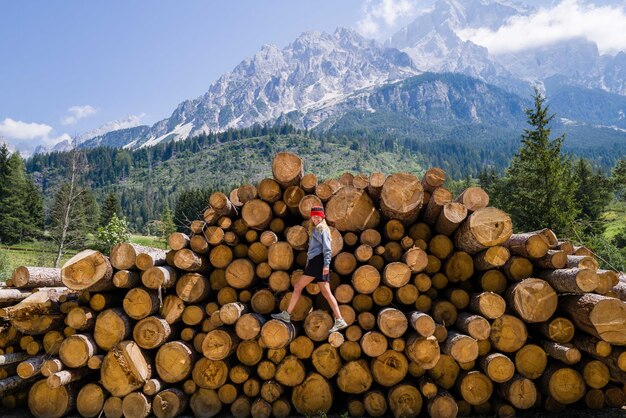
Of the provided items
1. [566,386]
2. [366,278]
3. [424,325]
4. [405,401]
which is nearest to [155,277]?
[366,278]

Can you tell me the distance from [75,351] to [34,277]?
1898 mm

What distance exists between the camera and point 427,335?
17.0 feet

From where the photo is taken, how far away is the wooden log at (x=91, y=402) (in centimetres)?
571

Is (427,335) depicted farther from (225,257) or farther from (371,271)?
(225,257)

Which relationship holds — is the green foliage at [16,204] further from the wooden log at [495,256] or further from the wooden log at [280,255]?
the wooden log at [495,256]

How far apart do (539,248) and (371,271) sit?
8.21ft

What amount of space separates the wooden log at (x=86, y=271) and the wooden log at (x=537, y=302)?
230 inches

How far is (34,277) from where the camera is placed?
6.71 m

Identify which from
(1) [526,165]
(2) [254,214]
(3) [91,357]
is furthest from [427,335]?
(1) [526,165]

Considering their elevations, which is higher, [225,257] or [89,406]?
[225,257]

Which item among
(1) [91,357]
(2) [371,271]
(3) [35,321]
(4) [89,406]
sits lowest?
(4) [89,406]

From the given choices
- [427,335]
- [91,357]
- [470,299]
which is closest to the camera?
[427,335]

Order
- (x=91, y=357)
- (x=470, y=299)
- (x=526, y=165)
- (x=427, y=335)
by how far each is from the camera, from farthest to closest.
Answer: (x=526, y=165), (x=470, y=299), (x=91, y=357), (x=427, y=335)

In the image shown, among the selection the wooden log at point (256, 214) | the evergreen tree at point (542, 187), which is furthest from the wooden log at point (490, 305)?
the evergreen tree at point (542, 187)
